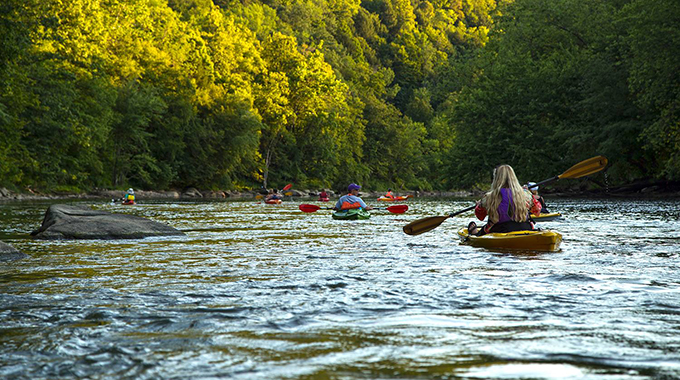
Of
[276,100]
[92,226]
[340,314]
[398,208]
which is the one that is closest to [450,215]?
[92,226]

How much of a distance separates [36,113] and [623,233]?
30.5m

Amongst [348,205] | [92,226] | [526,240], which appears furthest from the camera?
[348,205]

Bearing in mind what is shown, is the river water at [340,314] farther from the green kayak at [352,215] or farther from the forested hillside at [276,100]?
the forested hillside at [276,100]

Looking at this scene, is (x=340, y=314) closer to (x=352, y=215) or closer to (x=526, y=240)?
(x=526, y=240)

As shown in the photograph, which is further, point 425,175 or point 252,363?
point 425,175

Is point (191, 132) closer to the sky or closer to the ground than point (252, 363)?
closer to the sky

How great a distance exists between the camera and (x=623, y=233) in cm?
1303

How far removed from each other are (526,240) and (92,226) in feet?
23.8

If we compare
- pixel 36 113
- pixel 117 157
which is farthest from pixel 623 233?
pixel 117 157

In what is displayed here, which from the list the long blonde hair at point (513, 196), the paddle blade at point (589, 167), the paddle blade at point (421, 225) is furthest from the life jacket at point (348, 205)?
the long blonde hair at point (513, 196)

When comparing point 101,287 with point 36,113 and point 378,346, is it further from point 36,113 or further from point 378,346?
point 36,113

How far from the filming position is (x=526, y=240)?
32.4 ft

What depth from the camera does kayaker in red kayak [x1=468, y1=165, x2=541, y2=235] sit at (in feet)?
32.5

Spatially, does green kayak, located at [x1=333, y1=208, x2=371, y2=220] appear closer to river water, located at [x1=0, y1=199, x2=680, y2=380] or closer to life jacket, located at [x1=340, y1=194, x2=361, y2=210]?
life jacket, located at [x1=340, y1=194, x2=361, y2=210]
